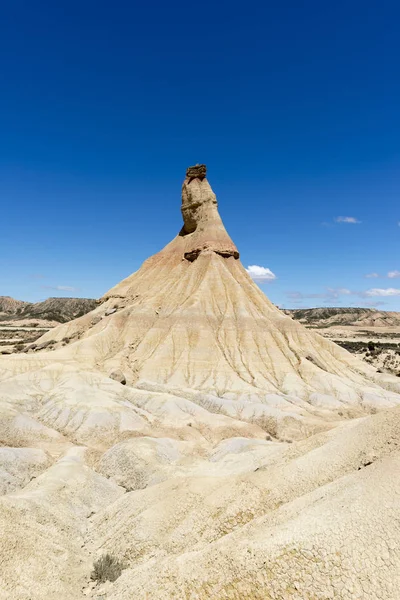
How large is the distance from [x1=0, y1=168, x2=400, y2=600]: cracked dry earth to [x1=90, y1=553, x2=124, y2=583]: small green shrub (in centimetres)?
29

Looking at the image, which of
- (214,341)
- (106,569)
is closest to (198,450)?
(106,569)

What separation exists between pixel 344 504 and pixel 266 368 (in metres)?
44.3

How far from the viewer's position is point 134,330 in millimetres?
62000

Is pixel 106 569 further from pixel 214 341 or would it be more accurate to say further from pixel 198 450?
pixel 214 341

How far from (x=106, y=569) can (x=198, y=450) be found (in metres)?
19.8

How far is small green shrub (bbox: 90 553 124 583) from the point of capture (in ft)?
45.3

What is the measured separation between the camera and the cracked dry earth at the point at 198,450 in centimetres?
1000

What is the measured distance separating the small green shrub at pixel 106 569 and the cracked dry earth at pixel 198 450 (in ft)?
0.96

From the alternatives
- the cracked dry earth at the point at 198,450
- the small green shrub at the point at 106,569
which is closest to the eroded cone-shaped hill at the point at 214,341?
the cracked dry earth at the point at 198,450

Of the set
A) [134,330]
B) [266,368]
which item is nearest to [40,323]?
[134,330]

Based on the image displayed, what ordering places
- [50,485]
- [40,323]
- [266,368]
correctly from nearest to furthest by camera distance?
[50,485], [266,368], [40,323]

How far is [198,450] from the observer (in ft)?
110

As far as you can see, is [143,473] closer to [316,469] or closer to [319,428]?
[316,469]

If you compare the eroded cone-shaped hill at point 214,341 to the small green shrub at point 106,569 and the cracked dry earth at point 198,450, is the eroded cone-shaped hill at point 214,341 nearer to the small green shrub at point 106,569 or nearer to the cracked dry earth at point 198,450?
the cracked dry earth at point 198,450
